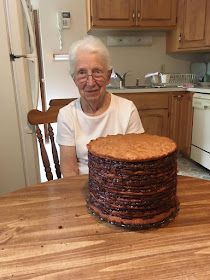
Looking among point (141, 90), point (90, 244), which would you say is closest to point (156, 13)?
point (141, 90)

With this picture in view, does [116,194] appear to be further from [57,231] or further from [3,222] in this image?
[3,222]

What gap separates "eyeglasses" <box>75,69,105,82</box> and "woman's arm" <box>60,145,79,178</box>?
32cm

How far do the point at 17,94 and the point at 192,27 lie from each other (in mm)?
2299

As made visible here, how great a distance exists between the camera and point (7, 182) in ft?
5.40

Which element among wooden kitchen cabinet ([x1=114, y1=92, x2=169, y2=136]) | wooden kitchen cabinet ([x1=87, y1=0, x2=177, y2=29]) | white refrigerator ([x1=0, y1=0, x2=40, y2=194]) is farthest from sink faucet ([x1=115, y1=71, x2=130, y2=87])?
white refrigerator ([x1=0, y1=0, x2=40, y2=194])

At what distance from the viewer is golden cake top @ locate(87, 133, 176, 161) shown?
603 mm

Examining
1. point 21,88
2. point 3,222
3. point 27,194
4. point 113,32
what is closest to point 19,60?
point 21,88

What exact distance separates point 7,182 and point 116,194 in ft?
4.03

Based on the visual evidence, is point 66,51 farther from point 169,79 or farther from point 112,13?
point 169,79

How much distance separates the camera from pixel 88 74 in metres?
1.17

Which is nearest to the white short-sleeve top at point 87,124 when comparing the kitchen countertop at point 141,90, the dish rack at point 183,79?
the kitchen countertop at point 141,90

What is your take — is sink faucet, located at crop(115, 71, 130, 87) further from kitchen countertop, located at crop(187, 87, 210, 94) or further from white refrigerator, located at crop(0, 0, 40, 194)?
white refrigerator, located at crop(0, 0, 40, 194)

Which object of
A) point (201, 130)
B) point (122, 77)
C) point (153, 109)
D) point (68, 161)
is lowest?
point (201, 130)

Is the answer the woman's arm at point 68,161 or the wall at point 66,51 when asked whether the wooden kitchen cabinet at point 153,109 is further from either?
the woman's arm at point 68,161
